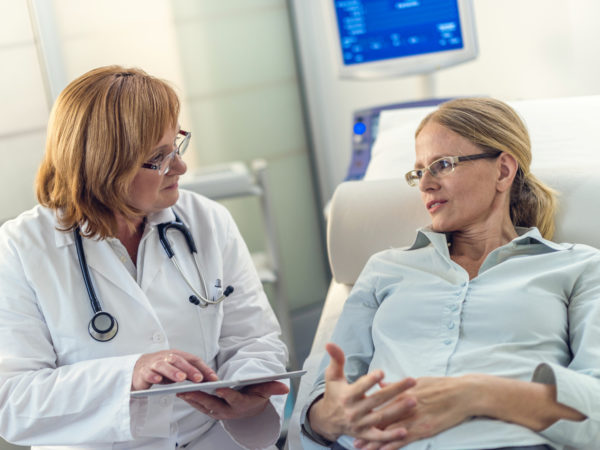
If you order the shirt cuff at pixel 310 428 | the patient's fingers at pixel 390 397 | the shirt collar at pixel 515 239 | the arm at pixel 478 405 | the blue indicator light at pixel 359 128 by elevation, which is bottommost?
the shirt cuff at pixel 310 428

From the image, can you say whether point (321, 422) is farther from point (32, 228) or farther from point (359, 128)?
point (359, 128)

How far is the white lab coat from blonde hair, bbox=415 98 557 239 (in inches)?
22.6

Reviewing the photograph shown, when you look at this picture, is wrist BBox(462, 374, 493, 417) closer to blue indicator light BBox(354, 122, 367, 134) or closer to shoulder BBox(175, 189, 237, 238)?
shoulder BBox(175, 189, 237, 238)

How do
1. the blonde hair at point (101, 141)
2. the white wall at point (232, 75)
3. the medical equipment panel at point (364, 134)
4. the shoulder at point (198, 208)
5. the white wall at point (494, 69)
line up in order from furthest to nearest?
the white wall at point (232, 75), the white wall at point (494, 69), the medical equipment panel at point (364, 134), the shoulder at point (198, 208), the blonde hair at point (101, 141)

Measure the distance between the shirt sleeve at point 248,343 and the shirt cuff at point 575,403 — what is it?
0.59m

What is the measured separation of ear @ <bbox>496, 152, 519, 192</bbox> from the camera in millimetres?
1513

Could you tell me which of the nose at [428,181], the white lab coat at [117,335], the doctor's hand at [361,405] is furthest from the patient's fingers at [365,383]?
the nose at [428,181]

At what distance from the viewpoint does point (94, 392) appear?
1378 millimetres

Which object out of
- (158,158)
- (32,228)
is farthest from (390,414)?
(32,228)

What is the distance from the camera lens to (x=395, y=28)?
2664 mm

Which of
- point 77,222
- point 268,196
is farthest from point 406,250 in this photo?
point 268,196

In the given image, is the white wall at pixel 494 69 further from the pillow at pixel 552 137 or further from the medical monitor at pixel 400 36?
the pillow at pixel 552 137

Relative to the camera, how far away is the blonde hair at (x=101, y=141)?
57.6 inches

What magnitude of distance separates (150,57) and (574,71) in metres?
1.73
